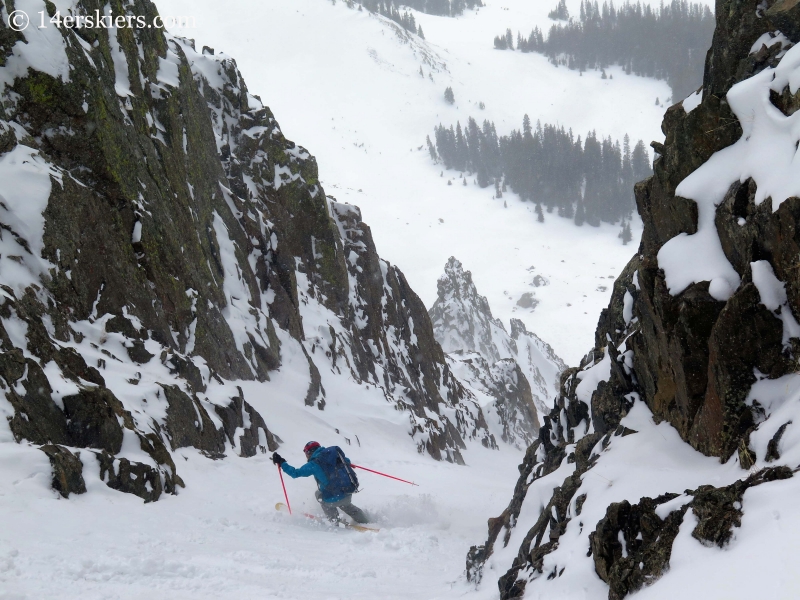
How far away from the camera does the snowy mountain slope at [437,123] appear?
87.2 m

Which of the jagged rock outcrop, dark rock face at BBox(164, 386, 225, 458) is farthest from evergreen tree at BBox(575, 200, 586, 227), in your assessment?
dark rock face at BBox(164, 386, 225, 458)

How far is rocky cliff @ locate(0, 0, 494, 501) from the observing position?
32.8ft

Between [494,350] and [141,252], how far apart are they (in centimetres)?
5470

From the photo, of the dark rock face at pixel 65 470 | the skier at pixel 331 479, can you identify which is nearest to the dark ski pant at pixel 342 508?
the skier at pixel 331 479

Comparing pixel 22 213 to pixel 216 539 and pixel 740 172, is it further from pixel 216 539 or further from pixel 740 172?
pixel 740 172

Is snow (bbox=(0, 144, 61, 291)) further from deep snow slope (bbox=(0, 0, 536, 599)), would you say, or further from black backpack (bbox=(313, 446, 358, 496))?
black backpack (bbox=(313, 446, 358, 496))

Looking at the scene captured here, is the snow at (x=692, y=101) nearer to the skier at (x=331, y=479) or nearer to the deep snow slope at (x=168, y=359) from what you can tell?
the deep snow slope at (x=168, y=359)

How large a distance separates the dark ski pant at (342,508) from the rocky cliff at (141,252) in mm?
2650

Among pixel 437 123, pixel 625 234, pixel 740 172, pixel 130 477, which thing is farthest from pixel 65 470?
pixel 437 123

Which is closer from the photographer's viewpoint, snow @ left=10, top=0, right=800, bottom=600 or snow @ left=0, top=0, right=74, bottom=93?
snow @ left=10, top=0, right=800, bottom=600

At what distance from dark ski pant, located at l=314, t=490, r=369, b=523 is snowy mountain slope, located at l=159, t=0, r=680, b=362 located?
64.8 metres

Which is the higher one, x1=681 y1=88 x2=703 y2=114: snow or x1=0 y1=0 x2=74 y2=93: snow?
x1=0 y1=0 x2=74 y2=93: snow

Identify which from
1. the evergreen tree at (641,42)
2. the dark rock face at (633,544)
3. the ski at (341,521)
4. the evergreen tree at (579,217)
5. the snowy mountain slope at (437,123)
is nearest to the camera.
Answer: the dark rock face at (633,544)

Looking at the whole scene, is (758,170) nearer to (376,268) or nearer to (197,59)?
(197,59)
